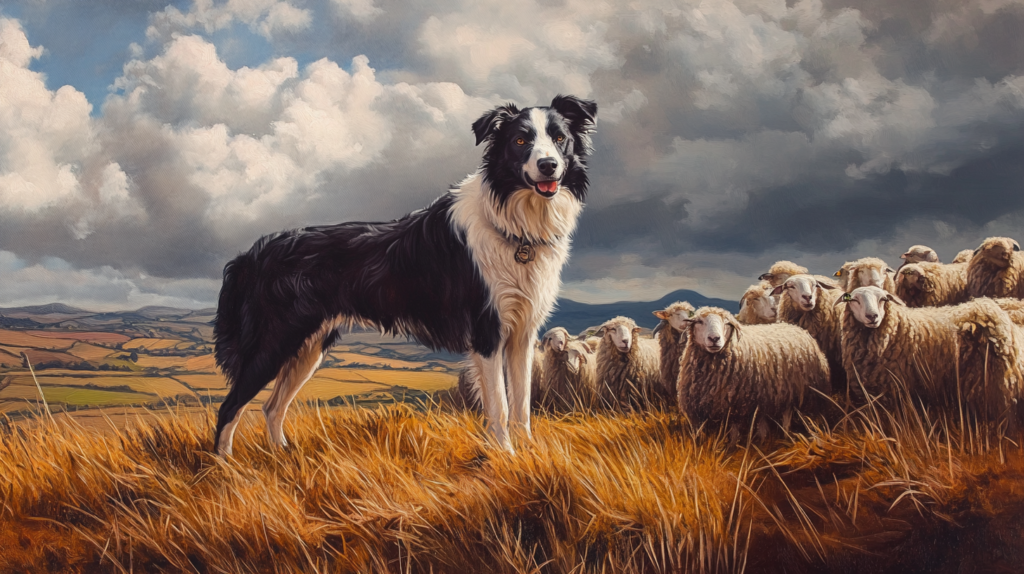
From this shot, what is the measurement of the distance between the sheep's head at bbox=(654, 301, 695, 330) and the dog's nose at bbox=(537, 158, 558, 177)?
5.18 feet

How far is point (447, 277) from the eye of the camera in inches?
113

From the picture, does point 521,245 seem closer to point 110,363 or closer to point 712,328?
point 712,328

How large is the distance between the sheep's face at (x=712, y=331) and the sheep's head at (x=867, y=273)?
4.24ft

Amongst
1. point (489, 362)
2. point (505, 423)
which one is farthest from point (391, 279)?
point (505, 423)

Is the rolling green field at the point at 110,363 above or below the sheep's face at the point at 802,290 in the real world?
below

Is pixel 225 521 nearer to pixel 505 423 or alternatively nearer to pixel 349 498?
pixel 349 498

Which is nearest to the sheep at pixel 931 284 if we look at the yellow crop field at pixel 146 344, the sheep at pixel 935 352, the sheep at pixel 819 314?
the sheep at pixel 819 314

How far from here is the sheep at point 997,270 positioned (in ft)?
12.0

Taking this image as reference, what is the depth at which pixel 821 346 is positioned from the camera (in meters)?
3.60

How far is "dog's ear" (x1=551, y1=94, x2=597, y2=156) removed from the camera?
2754mm

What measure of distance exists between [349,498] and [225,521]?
0.45 m

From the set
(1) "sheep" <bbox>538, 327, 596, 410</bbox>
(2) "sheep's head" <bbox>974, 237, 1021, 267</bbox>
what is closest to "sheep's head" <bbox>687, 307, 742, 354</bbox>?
(1) "sheep" <bbox>538, 327, 596, 410</bbox>

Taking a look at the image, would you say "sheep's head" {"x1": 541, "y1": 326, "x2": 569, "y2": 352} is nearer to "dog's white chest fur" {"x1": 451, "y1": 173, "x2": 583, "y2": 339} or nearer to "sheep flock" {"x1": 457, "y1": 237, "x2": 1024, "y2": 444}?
"sheep flock" {"x1": 457, "y1": 237, "x2": 1024, "y2": 444}

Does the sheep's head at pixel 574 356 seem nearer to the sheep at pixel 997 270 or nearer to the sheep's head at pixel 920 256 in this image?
the sheep's head at pixel 920 256
